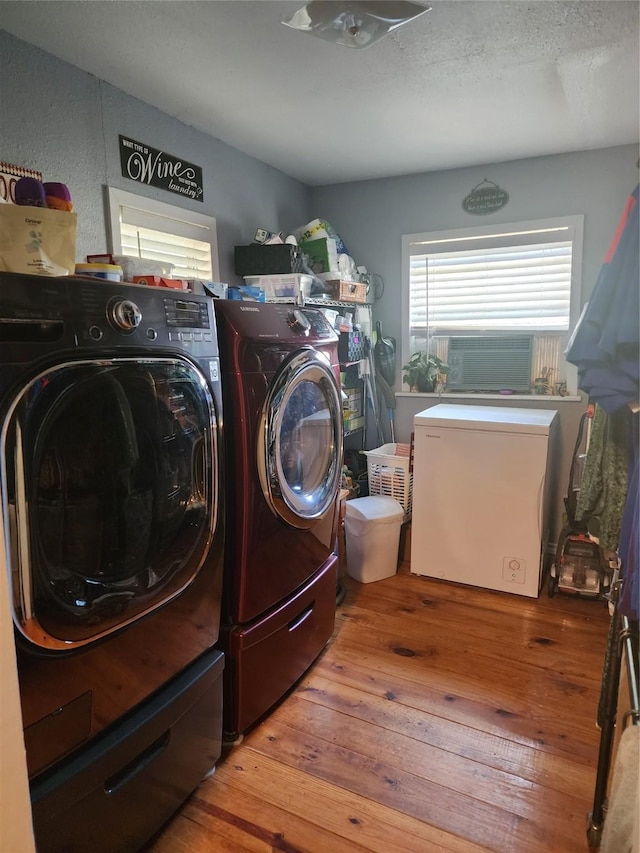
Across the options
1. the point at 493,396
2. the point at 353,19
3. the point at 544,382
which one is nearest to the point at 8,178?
the point at 353,19

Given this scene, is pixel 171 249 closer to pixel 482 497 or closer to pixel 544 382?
pixel 482 497

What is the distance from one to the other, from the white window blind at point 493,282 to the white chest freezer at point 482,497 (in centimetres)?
65

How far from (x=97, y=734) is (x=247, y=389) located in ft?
2.99

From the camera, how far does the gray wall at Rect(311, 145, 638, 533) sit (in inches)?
109

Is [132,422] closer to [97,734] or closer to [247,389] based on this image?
[247,389]

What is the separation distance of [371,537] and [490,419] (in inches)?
33.0

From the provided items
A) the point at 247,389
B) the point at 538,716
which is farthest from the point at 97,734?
the point at 538,716

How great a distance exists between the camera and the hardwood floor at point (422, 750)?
4.52 feet

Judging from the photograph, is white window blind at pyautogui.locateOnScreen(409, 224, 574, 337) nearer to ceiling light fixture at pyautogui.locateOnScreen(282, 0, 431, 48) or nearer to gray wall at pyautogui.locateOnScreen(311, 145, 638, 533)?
gray wall at pyautogui.locateOnScreen(311, 145, 638, 533)

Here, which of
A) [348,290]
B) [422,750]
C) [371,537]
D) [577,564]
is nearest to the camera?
[422,750]

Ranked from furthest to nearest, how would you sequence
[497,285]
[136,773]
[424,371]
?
[424,371] → [497,285] → [136,773]

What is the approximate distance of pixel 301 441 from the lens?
1869mm

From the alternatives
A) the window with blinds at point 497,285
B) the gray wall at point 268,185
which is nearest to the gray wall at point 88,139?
the gray wall at point 268,185

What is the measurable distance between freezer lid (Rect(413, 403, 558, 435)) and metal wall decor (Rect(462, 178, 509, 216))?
1.16 metres
